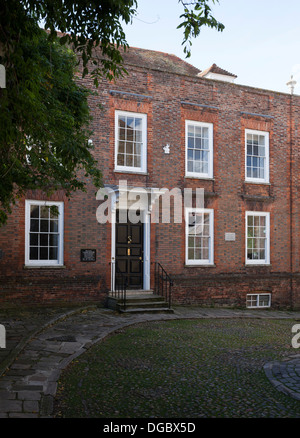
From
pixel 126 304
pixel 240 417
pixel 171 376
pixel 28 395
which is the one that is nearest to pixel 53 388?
pixel 28 395

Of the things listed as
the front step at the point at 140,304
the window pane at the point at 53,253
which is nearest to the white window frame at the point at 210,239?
the front step at the point at 140,304

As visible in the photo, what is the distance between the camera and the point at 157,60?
20984 millimetres

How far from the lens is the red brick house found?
12570 millimetres

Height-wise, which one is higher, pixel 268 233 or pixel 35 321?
pixel 268 233

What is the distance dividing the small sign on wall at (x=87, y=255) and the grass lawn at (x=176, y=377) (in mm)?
3716

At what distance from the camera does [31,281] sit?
12.1 meters

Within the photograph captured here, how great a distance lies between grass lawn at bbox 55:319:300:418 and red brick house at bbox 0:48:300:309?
398cm

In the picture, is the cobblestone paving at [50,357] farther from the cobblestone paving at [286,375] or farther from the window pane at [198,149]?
the window pane at [198,149]

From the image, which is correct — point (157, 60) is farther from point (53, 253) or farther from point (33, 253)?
point (33, 253)

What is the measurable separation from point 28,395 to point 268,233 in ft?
40.6

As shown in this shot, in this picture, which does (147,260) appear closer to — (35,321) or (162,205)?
(162,205)

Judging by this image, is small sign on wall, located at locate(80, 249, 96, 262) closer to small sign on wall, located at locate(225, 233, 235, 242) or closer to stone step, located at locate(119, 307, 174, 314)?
stone step, located at locate(119, 307, 174, 314)

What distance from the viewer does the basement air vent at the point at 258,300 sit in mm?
15438

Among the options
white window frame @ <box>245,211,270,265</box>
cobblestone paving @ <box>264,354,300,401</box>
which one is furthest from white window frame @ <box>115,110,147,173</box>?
cobblestone paving @ <box>264,354,300,401</box>
